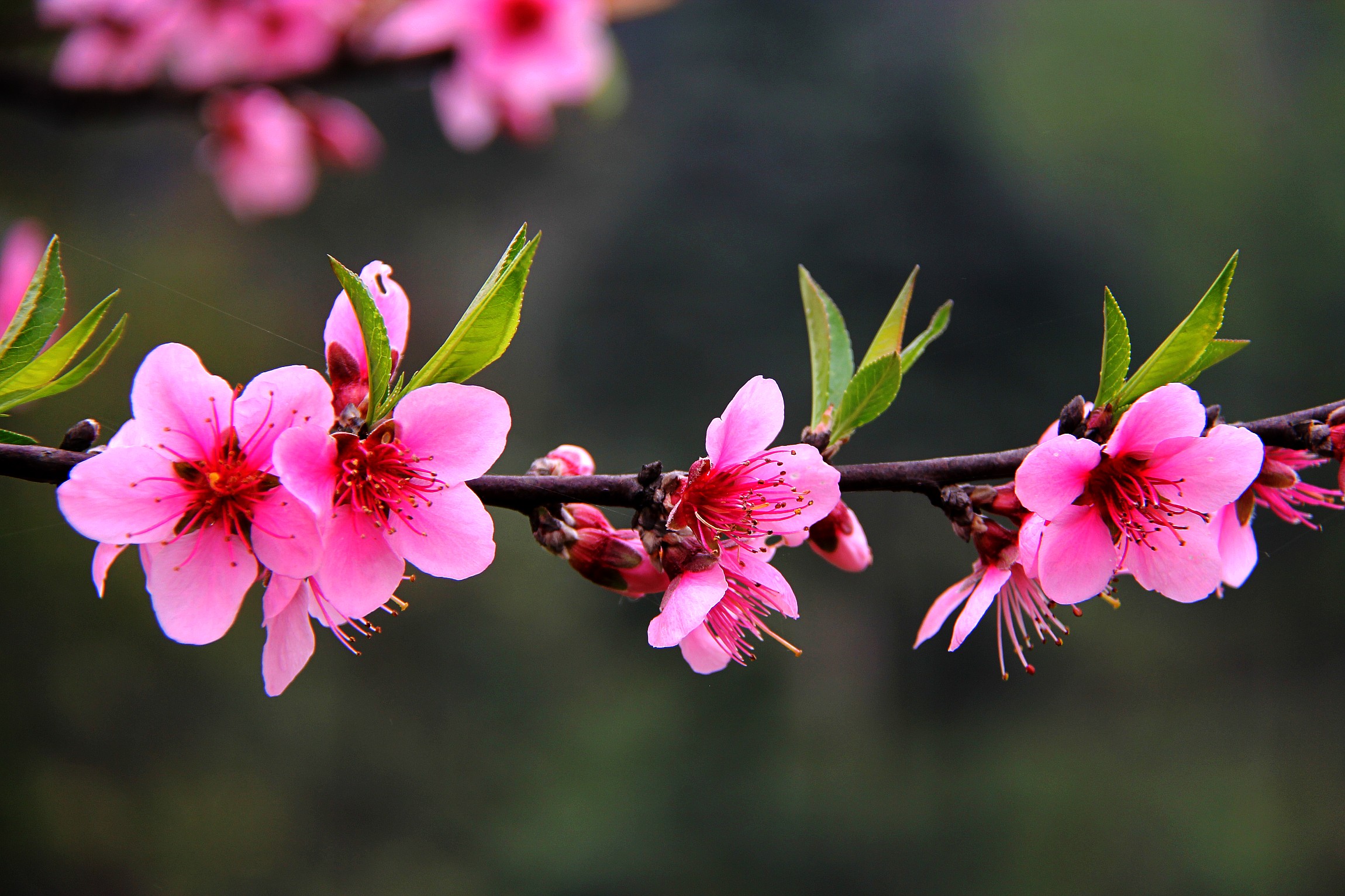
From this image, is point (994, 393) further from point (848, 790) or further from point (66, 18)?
point (66, 18)

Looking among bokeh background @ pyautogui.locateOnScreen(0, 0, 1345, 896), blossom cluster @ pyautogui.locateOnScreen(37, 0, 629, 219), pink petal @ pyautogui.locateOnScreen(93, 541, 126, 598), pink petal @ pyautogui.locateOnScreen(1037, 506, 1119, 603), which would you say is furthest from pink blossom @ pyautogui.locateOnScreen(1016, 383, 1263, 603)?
bokeh background @ pyautogui.locateOnScreen(0, 0, 1345, 896)

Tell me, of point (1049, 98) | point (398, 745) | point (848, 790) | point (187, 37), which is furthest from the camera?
point (1049, 98)

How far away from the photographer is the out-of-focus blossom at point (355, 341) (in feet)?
1.68

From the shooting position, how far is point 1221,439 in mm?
509

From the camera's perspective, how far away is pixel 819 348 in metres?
0.62

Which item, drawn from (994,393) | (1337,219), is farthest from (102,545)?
(1337,219)

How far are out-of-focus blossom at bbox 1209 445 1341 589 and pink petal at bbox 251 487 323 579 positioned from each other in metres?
0.55

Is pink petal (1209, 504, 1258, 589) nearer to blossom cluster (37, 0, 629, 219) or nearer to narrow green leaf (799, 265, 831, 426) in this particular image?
narrow green leaf (799, 265, 831, 426)

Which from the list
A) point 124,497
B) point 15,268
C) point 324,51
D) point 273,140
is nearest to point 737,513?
point 124,497

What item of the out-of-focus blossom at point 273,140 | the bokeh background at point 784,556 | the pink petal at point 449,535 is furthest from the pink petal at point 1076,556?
the bokeh background at point 784,556

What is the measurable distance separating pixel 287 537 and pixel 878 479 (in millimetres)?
328

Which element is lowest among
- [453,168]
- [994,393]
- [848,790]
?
[848,790]

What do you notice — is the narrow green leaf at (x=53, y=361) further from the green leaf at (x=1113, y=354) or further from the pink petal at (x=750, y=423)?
the green leaf at (x=1113, y=354)

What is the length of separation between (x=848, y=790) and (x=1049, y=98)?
128 inches
